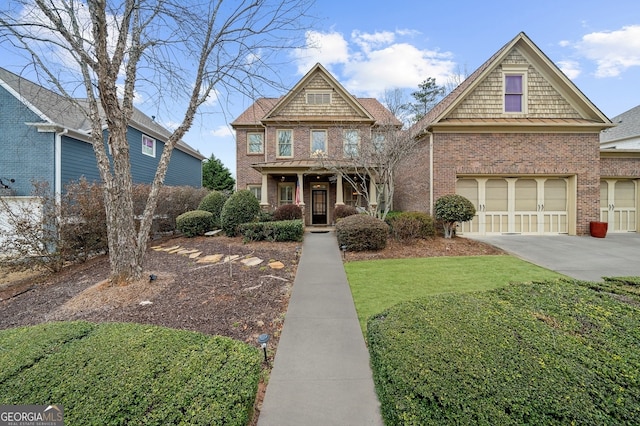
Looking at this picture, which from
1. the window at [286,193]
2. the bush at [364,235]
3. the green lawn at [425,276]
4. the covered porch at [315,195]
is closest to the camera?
the green lawn at [425,276]

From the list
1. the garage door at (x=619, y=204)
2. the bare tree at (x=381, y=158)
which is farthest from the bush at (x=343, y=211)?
the garage door at (x=619, y=204)

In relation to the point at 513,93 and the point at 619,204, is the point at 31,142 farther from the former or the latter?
the point at 619,204

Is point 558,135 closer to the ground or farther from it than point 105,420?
farther from it

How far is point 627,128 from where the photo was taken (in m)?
17.9

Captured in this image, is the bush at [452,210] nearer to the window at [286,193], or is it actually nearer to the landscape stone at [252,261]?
the landscape stone at [252,261]

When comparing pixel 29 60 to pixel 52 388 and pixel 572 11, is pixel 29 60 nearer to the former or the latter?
pixel 52 388

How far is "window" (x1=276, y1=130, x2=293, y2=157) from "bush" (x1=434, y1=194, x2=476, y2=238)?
8.63m

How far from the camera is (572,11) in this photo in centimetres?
896

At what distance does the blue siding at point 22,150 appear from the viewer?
1027 cm

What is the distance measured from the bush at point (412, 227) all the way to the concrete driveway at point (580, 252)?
2.26 m

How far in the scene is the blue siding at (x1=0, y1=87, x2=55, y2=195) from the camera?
Answer: 1027 centimetres

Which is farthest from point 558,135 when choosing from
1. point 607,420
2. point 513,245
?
point 607,420

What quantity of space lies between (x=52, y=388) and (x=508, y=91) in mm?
15104

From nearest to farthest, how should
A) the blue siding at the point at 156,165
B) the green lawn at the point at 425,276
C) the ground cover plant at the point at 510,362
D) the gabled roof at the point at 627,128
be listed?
the ground cover plant at the point at 510,362 < the green lawn at the point at 425,276 < the blue siding at the point at 156,165 < the gabled roof at the point at 627,128
